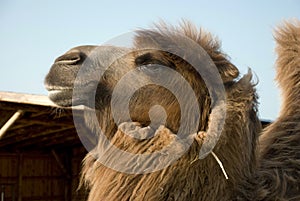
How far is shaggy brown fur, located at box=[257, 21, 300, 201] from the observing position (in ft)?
8.04

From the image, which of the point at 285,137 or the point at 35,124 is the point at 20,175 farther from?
the point at 285,137

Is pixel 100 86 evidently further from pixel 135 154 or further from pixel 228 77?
pixel 228 77

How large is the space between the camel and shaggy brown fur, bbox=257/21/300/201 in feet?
0.03

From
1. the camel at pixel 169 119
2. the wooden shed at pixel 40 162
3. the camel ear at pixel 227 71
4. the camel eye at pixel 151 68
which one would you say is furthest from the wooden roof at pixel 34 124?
the camel ear at pixel 227 71

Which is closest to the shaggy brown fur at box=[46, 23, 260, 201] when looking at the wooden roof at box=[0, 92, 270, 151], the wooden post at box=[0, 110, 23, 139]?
the wooden roof at box=[0, 92, 270, 151]

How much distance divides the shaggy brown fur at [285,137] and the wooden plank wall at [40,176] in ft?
46.1

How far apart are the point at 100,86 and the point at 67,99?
0.63ft

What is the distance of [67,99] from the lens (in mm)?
2607

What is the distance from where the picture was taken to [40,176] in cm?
1802

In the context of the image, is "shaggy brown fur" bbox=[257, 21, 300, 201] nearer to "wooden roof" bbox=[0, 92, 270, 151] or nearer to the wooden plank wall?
"wooden roof" bbox=[0, 92, 270, 151]

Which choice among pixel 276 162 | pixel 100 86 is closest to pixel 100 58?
pixel 100 86

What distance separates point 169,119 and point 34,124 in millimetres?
10769

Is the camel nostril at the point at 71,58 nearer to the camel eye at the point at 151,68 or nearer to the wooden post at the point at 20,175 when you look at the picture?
the camel eye at the point at 151,68

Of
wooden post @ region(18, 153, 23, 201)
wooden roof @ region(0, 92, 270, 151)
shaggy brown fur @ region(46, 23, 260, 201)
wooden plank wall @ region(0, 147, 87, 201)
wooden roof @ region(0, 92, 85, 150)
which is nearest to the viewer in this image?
shaggy brown fur @ region(46, 23, 260, 201)
